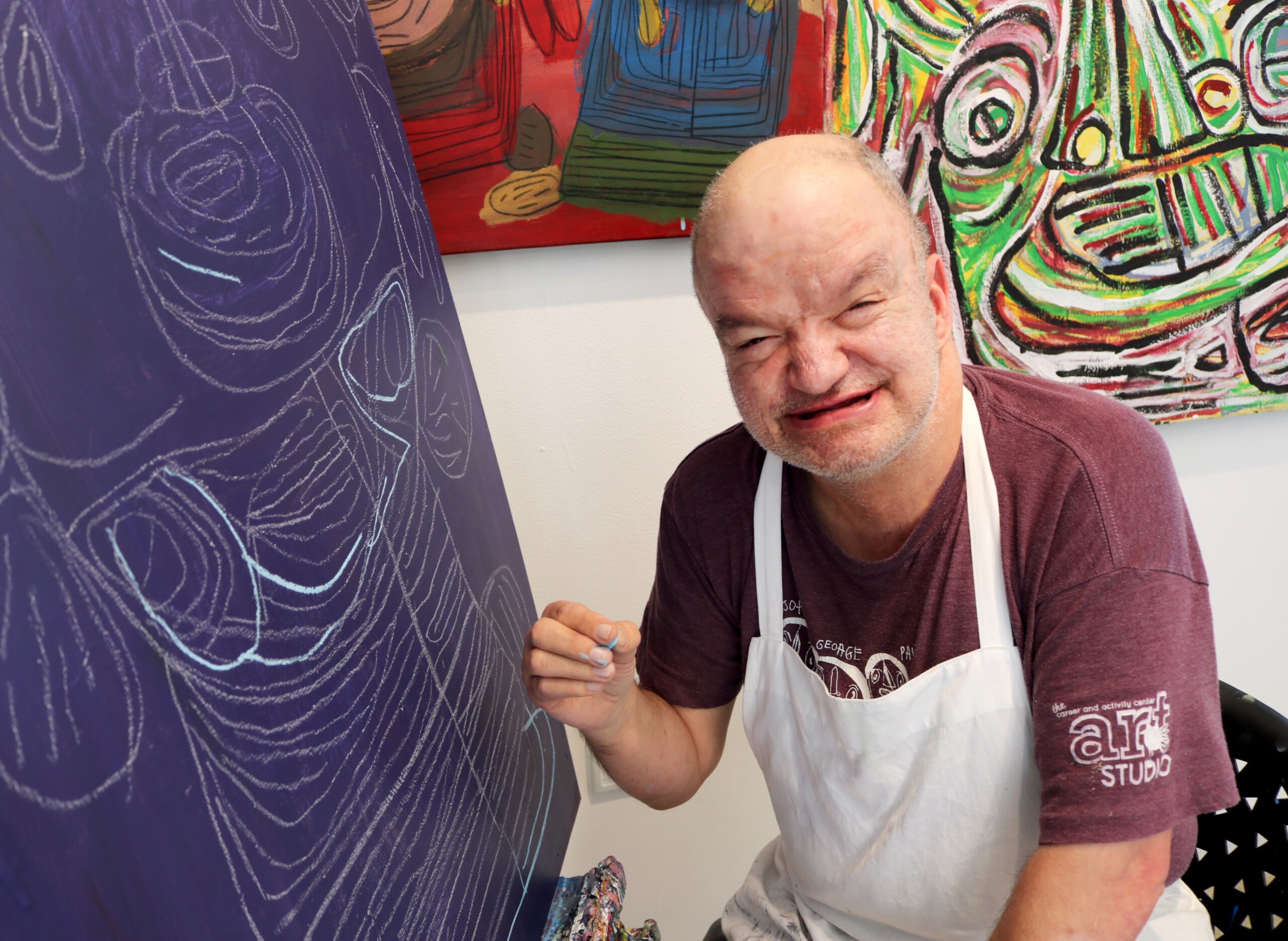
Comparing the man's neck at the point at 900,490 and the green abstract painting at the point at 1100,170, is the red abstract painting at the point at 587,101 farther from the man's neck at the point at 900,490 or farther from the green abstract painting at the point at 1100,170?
the man's neck at the point at 900,490

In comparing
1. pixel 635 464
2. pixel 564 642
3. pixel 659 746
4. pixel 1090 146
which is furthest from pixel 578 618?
pixel 1090 146

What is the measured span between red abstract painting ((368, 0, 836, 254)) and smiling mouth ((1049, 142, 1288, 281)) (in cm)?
52

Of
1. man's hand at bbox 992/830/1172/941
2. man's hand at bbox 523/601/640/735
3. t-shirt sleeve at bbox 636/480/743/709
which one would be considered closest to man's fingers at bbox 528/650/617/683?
man's hand at bbox 523/601/640/735

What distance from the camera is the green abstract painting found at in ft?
4.82

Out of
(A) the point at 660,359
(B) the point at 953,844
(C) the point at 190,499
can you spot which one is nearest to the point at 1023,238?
(A) the point at 660,359

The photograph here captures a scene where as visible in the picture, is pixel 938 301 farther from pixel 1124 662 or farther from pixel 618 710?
pixel 618 710

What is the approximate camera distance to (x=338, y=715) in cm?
71

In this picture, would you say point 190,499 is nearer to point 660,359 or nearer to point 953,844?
point 953,844

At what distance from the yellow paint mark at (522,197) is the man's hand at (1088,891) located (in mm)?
1038

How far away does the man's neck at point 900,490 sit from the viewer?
992 mm

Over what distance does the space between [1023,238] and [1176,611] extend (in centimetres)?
88

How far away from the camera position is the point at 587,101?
133 centimetres

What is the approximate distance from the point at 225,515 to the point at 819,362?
1.81 ft

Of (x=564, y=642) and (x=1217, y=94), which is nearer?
(x=564, y=642)
